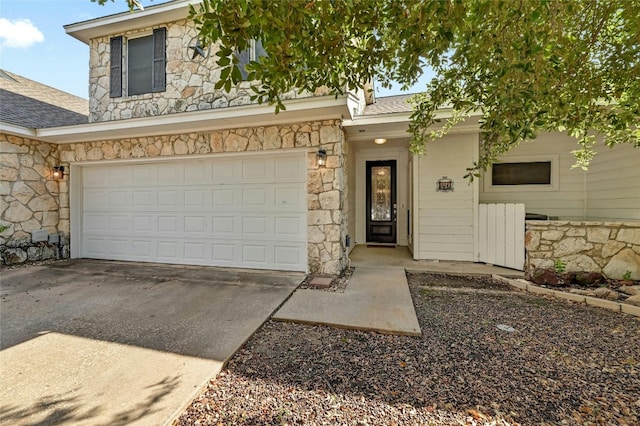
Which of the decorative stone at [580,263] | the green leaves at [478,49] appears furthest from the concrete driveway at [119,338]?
the decorative stone at [580,263]

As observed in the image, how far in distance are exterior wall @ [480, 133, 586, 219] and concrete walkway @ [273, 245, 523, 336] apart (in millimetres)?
1902

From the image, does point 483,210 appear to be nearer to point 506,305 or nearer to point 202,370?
point 506,305

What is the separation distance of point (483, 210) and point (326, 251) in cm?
329

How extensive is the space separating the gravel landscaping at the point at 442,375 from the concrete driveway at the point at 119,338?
0.92ft

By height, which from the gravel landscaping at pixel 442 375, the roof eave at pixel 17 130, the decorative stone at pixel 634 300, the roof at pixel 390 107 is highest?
the roof at pixel 390 107

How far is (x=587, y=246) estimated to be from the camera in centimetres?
427

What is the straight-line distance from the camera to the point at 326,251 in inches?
192

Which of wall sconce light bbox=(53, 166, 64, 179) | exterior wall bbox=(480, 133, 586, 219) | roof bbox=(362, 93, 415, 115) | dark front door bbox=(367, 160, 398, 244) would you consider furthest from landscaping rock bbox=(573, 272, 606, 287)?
wall sconce light bbox=(53, 166, 64, 179)

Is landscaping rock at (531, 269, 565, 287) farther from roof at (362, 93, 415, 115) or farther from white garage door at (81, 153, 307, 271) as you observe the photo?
white garage door at (81, 153, 307, 271)

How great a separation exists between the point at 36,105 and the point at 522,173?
11.9 m

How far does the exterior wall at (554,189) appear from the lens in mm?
5699

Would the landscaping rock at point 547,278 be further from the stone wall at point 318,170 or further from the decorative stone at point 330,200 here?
the decorative stone at point 330,200

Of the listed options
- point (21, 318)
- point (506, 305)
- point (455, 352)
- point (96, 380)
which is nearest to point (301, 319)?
point (455, 352)

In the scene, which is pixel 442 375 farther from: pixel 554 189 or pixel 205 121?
pixel 554 189
